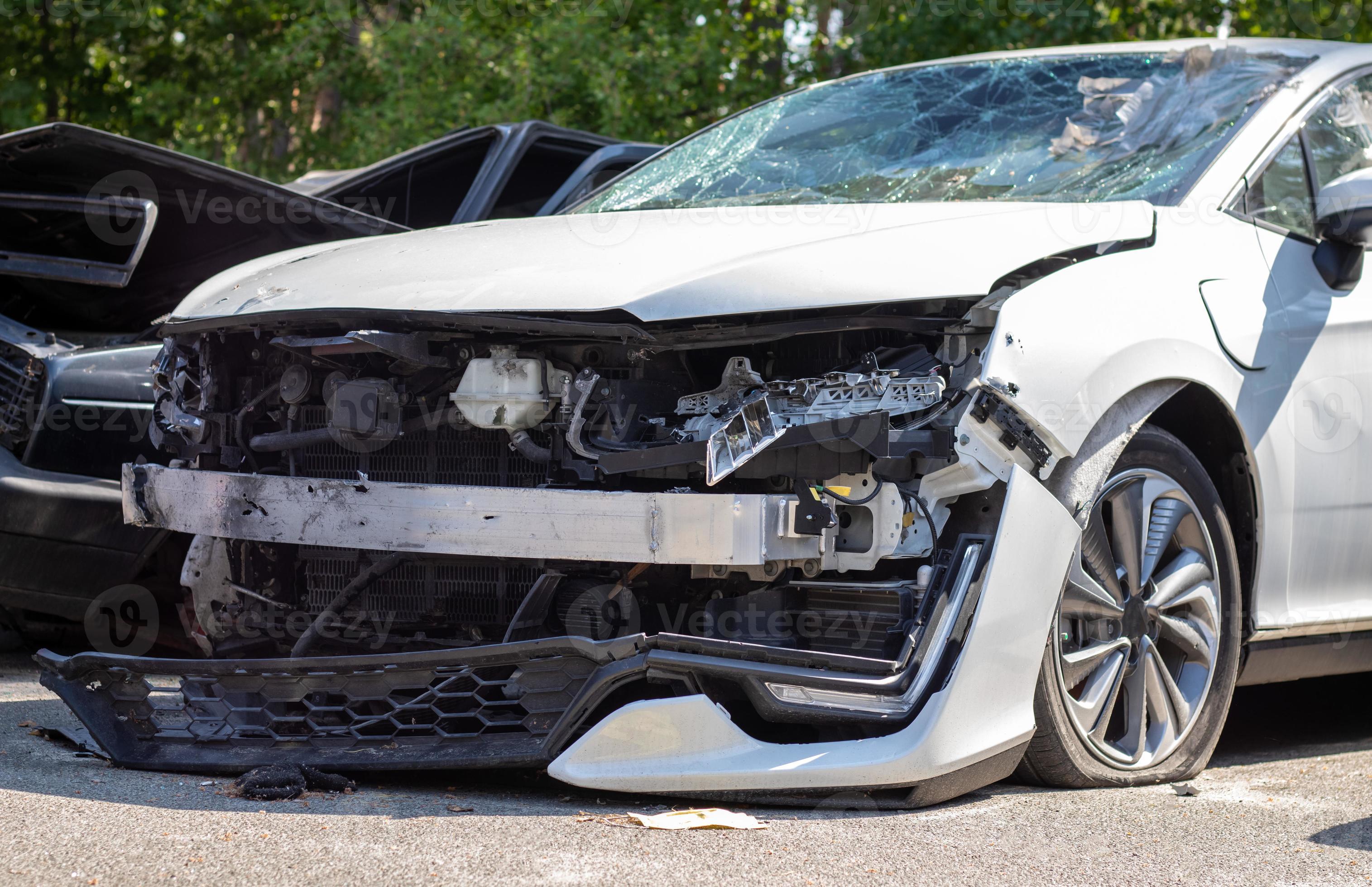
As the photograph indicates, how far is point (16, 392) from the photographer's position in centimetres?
398

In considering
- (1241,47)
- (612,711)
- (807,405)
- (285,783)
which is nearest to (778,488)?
(807,405)

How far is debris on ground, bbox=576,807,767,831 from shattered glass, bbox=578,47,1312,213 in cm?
188

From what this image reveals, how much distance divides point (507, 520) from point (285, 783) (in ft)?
2.30

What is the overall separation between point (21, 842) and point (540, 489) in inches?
44.2

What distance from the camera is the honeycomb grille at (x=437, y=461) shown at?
3.00m

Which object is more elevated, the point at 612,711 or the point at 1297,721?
the point at 612,711

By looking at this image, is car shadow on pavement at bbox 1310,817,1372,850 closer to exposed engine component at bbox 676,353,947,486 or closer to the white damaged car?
the white damaged car

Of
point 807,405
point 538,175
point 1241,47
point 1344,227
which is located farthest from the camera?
point 538,175

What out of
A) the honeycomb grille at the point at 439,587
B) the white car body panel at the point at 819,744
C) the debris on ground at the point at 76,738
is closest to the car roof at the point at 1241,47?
the white car body panel at the point at 819,744

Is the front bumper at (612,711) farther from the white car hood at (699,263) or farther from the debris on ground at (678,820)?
the white car hood at (699,263)

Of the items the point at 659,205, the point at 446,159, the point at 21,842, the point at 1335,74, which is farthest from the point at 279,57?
the point at 21,842

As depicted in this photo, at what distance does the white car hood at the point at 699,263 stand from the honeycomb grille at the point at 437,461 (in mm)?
320

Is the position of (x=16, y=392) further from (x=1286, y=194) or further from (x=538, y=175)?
(x=1286, y=194)

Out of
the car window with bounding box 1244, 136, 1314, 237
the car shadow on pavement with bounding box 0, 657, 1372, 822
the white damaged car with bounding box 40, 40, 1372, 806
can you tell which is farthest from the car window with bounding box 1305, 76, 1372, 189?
the car shadow on pavement with bounding box 0, 657, 1372, 822
